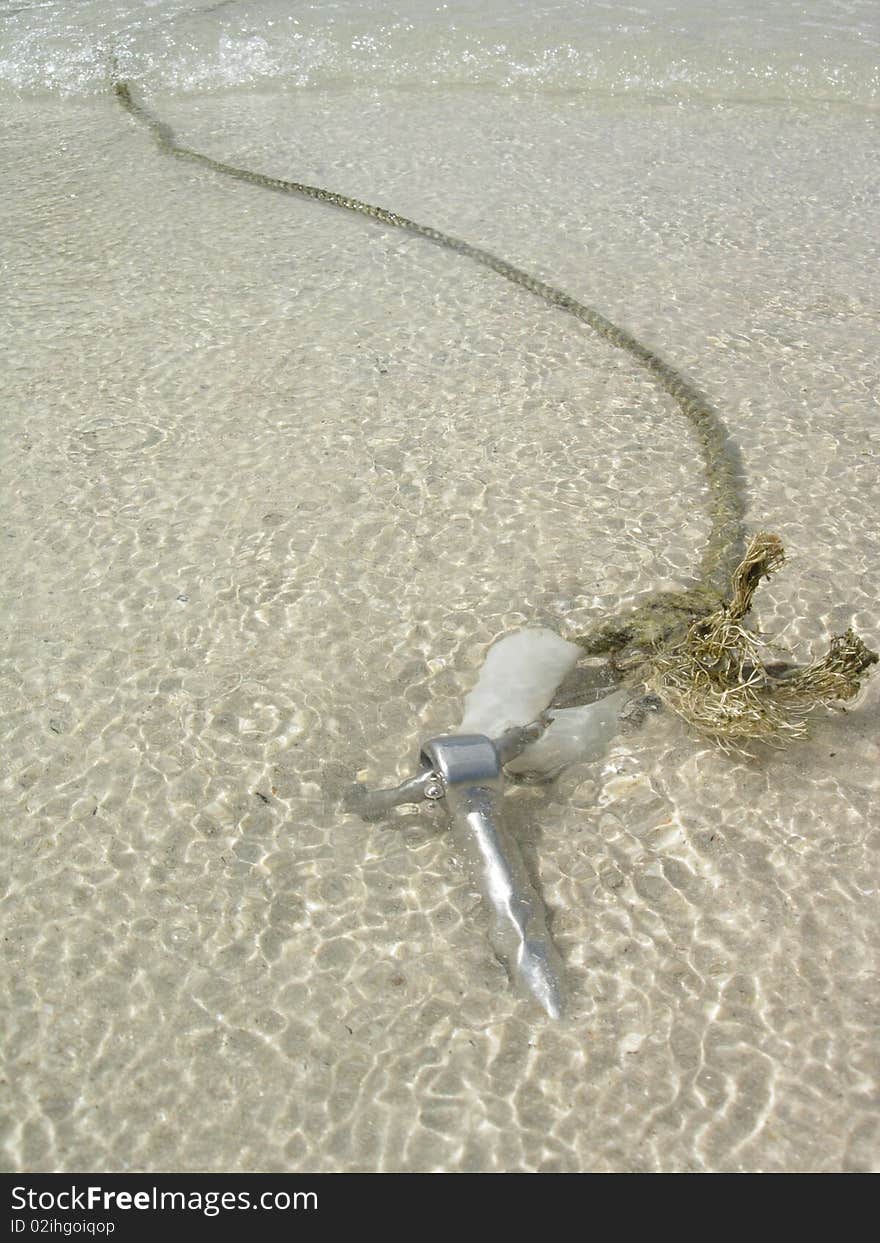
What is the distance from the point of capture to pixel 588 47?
6.93 meters

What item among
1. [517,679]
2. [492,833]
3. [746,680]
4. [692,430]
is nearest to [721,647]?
[746,680]

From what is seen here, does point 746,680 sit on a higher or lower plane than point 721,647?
lower

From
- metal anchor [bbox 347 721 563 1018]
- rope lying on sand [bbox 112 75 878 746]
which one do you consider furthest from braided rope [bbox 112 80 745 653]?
metal anchor [bbox 347 721 563 1018]

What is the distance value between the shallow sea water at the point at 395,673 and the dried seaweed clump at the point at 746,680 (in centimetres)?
8

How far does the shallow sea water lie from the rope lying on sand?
8 cm

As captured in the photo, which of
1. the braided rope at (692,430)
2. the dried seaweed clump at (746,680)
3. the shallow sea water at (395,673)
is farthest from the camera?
the braided rope at (692,430)

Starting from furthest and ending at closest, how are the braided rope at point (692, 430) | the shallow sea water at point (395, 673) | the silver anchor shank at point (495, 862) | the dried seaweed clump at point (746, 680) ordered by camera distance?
the braided rope at point (692, 430), the dried seaweed clump at point (746, 680), the silver anchor shank at point (495, 862), the shallow sea water at point (395, 673)

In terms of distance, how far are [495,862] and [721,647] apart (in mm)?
702

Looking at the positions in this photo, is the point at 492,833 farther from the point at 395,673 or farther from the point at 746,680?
the point at 746,680

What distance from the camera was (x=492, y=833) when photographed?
2.14 metres

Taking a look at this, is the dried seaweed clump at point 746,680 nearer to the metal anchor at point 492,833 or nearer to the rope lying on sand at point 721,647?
the rope lying on sand at point 721,647

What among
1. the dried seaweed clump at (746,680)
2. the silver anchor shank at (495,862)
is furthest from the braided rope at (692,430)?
the silver anchor shank at (495,862)

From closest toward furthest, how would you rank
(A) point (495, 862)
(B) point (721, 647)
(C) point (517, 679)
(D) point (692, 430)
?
1. (A) point (495, 862)
2. (B) point (721, 647)
3. (C) point (517, 679)
4. (D) point (692, 430)

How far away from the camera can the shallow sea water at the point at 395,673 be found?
5.97 ft
